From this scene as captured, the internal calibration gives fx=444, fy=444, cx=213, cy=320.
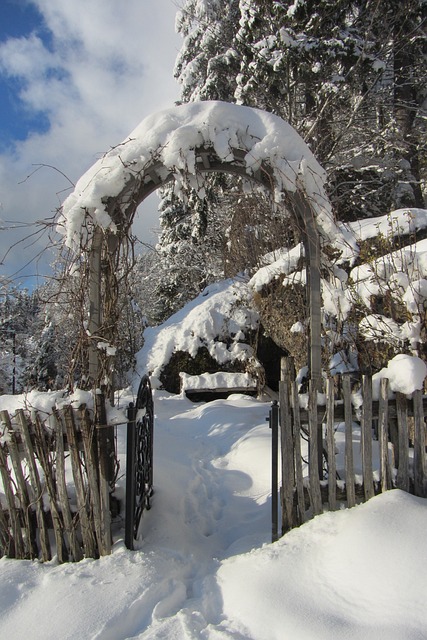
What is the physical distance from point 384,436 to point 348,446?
0.86ft

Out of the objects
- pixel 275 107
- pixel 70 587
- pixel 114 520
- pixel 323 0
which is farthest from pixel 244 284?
pixel 70 587

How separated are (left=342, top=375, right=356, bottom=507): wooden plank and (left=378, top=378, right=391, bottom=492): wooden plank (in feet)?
0.68

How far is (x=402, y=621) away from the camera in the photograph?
82.9 inches

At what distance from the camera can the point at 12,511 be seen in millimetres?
3082

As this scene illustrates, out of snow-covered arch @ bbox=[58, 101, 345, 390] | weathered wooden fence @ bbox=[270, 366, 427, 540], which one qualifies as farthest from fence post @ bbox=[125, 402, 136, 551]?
weathered wooden fence @ bbox=[270, 366, 427, 540]

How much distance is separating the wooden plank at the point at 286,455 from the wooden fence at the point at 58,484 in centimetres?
126

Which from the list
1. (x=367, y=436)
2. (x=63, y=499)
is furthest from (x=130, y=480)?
(x=367, y=436)

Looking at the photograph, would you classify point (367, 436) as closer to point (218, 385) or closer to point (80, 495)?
point (80, 495)

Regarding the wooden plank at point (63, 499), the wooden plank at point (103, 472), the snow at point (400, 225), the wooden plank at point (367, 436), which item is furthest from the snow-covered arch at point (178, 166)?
the snow at point (400, 225)

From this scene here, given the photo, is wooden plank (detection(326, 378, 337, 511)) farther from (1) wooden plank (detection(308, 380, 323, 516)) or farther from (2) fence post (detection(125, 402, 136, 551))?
(2) fence post (detection(125, 402, 136, 551))

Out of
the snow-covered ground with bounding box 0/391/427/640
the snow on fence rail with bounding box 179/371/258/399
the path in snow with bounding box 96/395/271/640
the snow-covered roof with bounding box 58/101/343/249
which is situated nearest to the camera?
the snow-covered ground with bounding box 0/391/427/640

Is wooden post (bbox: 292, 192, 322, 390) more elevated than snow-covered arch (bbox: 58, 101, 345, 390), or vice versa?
snow-covered arch (bbox: 58, 101, 345, 390)

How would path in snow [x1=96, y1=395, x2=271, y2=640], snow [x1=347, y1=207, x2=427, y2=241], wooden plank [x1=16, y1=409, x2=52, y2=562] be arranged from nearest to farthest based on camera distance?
path in snow [x1=96, y1=395, x2=271, y2=640] → wooden plank [x1=16, y1=409, x2=52, y2=562] → snow [x1=347, y1=207, x2=427, y2=241]

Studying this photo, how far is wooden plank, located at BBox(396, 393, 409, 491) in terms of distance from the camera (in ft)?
10.3
